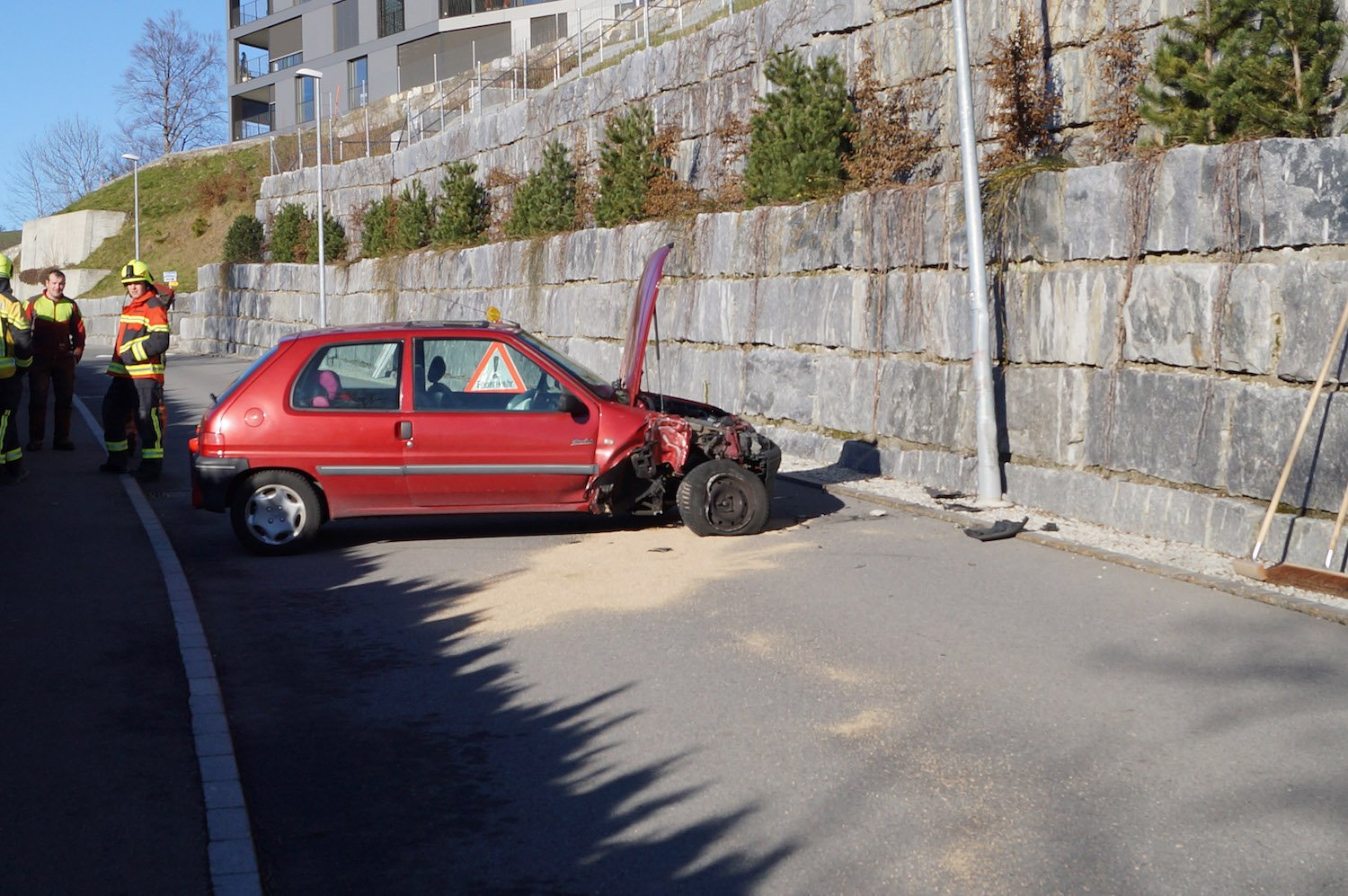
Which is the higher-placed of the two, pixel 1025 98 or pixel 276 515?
pixel 1025 98

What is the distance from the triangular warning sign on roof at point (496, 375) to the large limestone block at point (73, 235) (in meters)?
65.3

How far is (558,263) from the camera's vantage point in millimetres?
23312

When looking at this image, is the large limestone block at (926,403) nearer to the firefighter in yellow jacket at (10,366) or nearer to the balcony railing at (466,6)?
the firefighter in yellow jacket at (10,366)

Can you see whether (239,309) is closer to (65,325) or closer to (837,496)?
(65,325)

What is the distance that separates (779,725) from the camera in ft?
19.5

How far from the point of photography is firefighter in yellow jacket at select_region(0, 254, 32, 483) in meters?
13.4

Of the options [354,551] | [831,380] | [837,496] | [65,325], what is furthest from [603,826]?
[65,325]

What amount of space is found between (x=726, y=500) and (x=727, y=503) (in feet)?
0.09

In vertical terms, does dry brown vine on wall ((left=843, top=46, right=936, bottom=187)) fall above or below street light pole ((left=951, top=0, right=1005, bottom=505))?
above

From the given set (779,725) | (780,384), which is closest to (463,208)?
(780,384)

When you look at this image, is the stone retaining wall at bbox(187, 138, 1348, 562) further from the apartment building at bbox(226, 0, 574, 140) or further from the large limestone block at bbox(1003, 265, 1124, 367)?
the apartment building at bbox(226, 0, 574, 140)

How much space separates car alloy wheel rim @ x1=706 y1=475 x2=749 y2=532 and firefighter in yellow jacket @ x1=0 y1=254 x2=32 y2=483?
7.20m

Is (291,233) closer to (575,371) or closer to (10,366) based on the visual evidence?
(10,366)

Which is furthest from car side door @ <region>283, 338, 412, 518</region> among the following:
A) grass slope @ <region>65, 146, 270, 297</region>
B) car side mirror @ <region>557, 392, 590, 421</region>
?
grass slope @ <region>65, 146, 270, 297</region>
